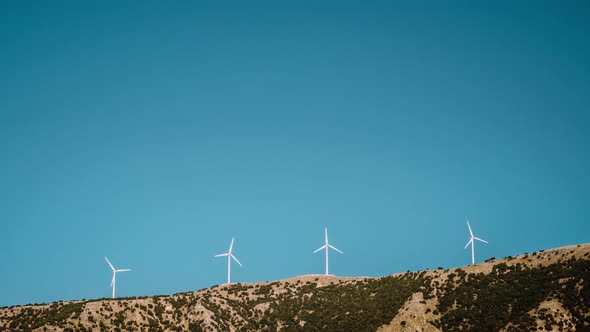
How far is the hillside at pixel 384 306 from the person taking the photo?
419 ft

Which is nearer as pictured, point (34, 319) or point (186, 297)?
point (34, 319)

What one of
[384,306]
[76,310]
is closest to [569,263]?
[384,306]

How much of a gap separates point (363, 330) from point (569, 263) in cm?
4386

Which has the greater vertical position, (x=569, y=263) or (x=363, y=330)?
(x=569, y=263)

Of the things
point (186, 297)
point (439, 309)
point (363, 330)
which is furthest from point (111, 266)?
point (439, 309)

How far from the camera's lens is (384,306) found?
14862 centimetres

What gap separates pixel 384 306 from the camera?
148625mm

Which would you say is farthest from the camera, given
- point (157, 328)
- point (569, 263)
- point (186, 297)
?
point (186, 297)

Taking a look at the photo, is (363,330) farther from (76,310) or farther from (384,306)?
(76,310)

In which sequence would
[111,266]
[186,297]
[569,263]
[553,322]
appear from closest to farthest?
[553,322] < [569,263] < [186,297] < [111,266]

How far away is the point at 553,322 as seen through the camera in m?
121

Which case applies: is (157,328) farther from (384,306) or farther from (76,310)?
(384,306)

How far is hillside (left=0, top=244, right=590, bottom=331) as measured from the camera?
127750 millimetres

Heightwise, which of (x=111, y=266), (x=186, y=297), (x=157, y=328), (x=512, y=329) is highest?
(x=111, y=266)
